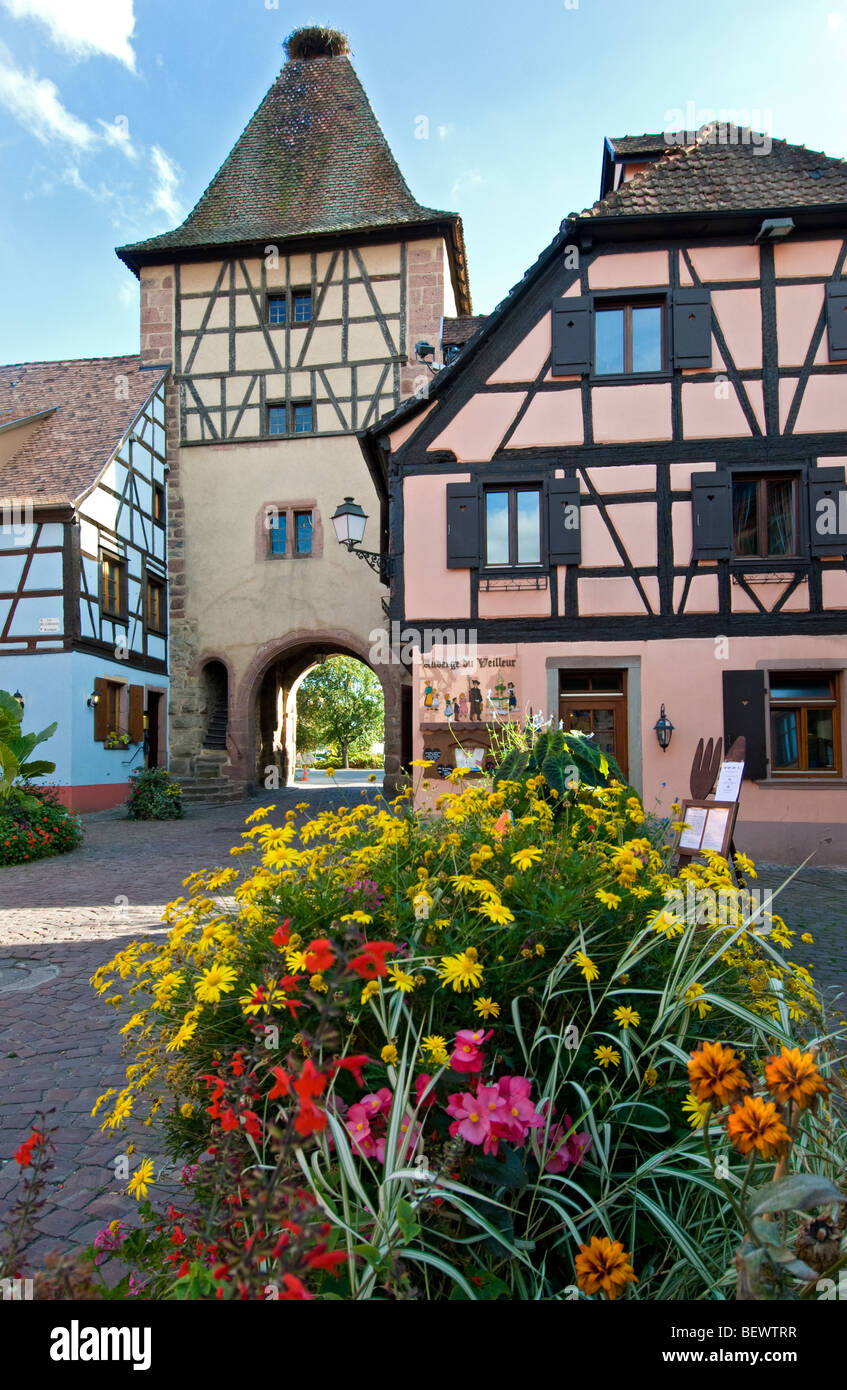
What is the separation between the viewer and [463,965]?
67.2 inches

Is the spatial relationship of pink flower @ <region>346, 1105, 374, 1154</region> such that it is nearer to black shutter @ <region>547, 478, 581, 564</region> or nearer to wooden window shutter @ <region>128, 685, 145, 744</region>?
black shutter @ <region>547, 478, 581, 564</region>

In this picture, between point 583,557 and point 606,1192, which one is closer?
point 606,1192

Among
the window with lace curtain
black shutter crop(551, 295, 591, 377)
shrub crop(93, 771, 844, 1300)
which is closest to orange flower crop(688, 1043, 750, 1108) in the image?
shrub crop(93, 771, 844, 1300)

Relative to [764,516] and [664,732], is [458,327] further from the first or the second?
[664,732]

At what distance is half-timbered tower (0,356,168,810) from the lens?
1534cm

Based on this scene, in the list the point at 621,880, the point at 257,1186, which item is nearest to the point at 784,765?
the point at 621,880

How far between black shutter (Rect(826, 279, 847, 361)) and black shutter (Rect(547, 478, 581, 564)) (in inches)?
147

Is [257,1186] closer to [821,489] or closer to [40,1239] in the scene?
[40,1239]

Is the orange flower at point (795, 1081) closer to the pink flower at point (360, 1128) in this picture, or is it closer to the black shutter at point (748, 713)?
the pink flower at point (360, 1128)

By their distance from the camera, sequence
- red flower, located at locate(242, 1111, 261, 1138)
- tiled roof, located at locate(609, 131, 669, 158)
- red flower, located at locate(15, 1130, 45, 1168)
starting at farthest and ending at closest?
tiled roof, located at locate(609, 131, 669, 158), red flower, located at locate(242, 1111, 261, 1138), red flower, located at locate(15, 1130, 45, 1168)

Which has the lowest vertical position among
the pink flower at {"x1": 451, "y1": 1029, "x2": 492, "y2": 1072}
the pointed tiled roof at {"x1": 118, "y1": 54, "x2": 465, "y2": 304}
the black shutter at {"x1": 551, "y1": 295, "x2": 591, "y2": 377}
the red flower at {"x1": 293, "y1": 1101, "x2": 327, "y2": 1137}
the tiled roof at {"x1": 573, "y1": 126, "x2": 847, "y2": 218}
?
the pink flower at {"x1": 451, "y1": 1029, "x2": 492, "y2": 1072}

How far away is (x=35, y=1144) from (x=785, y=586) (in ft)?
34.9

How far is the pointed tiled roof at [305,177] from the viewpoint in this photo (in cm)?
1842

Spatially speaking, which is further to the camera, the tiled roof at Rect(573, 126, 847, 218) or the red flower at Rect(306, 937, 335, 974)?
the tiled roof at Rect(573, 126, 847, 218)
